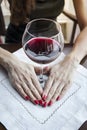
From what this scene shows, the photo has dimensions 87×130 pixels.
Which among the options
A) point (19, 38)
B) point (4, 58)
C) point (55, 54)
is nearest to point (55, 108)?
point (55, 54)

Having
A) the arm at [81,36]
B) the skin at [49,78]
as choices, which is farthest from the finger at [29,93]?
the arm at [81,36]

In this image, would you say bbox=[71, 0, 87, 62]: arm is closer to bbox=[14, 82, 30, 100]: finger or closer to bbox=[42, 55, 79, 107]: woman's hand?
bbox=[42, 55, 79, 107]: woman's hand

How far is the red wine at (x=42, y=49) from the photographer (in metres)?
0.67

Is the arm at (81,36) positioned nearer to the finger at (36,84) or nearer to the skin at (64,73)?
the skin at (64,73)

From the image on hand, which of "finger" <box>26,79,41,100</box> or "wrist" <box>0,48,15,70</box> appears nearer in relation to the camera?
"finger" <box>26,79,41,100</box>

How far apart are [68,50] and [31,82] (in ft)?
0.73

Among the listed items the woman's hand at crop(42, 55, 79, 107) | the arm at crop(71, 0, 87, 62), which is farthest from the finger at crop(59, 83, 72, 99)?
the arm at crop(71, 0, 87, 62)

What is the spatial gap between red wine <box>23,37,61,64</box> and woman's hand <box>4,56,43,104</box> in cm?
7

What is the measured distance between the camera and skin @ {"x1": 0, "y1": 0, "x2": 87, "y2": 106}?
2.25ft

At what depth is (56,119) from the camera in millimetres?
632

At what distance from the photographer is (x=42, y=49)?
674 mm

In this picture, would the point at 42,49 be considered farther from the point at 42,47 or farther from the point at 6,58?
the point at 6,58

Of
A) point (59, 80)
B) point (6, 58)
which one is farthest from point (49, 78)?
point (6, 58)

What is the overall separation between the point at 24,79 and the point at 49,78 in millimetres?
67
